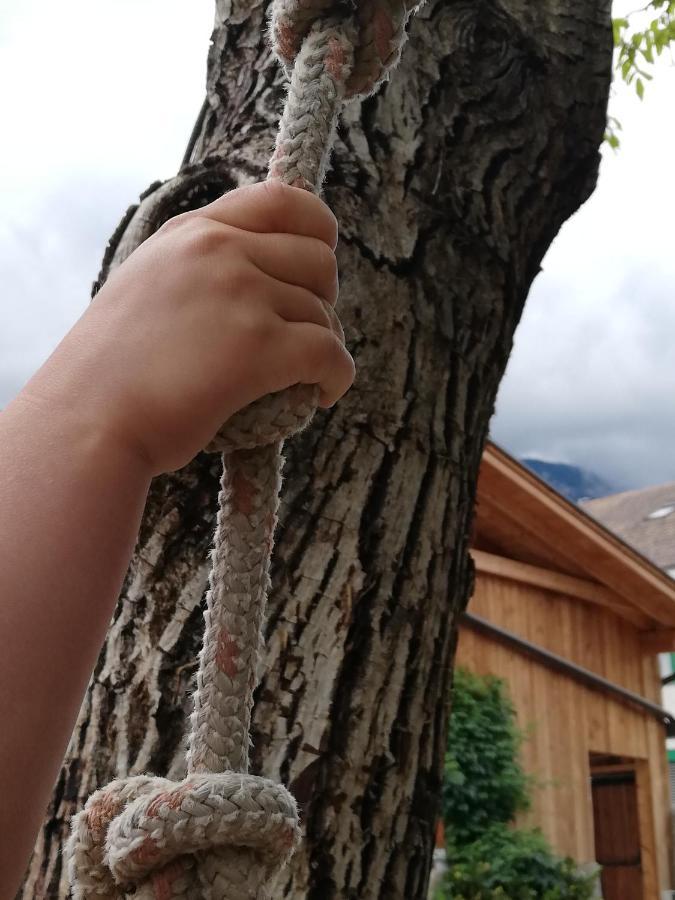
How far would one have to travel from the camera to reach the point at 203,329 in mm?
715

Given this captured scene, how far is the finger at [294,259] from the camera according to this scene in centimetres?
76

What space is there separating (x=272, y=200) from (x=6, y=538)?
0.35 m

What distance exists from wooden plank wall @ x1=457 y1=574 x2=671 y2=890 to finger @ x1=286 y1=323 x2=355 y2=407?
13.4 ft


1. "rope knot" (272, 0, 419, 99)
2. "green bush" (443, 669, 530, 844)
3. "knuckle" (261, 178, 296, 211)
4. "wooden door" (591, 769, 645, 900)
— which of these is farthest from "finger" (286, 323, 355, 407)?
"wooden door" (591, 769, 645, 900)

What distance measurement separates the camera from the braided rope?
725mm

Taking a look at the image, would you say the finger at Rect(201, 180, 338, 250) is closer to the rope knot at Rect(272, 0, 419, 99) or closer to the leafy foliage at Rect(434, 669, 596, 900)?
the rope knot at Rect(272, 0, 419, 99)

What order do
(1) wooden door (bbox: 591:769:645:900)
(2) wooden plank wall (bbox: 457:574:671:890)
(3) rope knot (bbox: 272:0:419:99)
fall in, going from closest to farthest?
(3) rope knot (bbox: 272:0:419:99)
(2) wooden plank wall (bbox: 457:574:671:890)
(1) wooden door (bbox: 591:769:645:900)

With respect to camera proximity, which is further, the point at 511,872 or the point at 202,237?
the point at 511,872

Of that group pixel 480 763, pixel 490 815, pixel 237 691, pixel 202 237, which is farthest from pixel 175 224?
pixel 490 815

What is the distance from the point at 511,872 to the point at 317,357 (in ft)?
13.5

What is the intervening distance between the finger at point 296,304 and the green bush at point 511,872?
12.8 feet

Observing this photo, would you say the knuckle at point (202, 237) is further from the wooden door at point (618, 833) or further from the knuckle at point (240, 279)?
the wooden door at point (618, 833)

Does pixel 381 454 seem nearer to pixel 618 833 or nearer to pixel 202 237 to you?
pixel 202 237

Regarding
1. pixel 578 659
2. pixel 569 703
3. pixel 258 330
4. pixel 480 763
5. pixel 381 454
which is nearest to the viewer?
pixel 258 330
